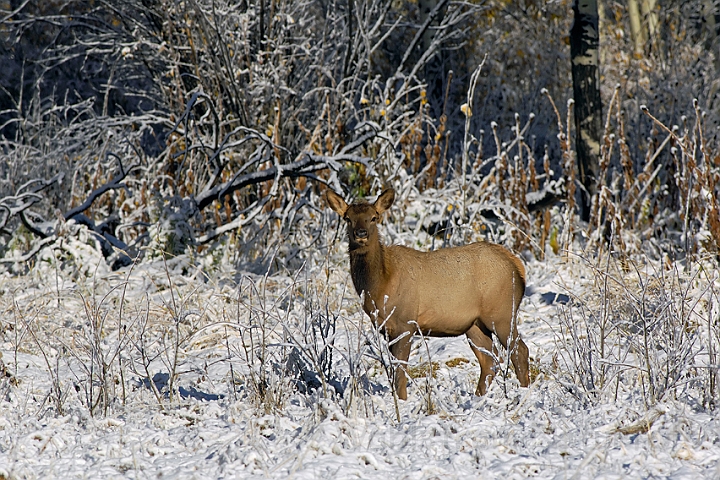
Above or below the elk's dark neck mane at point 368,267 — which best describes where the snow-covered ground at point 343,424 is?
below

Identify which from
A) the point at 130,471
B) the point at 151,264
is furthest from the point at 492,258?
the point at 151,264

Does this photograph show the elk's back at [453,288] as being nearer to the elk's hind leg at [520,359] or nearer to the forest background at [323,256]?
the elk's hind leg at [520,359]

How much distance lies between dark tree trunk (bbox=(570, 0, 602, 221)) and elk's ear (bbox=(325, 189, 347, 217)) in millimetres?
4803

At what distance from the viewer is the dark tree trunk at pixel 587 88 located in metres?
9.57

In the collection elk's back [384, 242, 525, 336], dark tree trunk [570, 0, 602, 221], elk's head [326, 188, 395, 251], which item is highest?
dark tree trunk [570, 0, 602, 221]

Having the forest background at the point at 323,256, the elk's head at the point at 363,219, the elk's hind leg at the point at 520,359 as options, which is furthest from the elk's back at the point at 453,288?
the forest background at the point at 323,256

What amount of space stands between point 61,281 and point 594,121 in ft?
20.3

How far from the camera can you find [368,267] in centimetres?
521

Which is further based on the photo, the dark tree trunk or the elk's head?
the dark tree trunk

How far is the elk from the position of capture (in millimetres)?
5148

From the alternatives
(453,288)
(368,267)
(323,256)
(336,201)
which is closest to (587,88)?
(323,256)

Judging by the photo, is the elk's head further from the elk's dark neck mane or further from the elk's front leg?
the elk's front leg

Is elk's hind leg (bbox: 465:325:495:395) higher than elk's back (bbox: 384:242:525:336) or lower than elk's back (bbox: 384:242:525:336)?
lower

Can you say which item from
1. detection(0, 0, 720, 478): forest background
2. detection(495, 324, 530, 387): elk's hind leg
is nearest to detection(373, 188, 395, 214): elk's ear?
detection(0, 0, 720, 478): forest background
